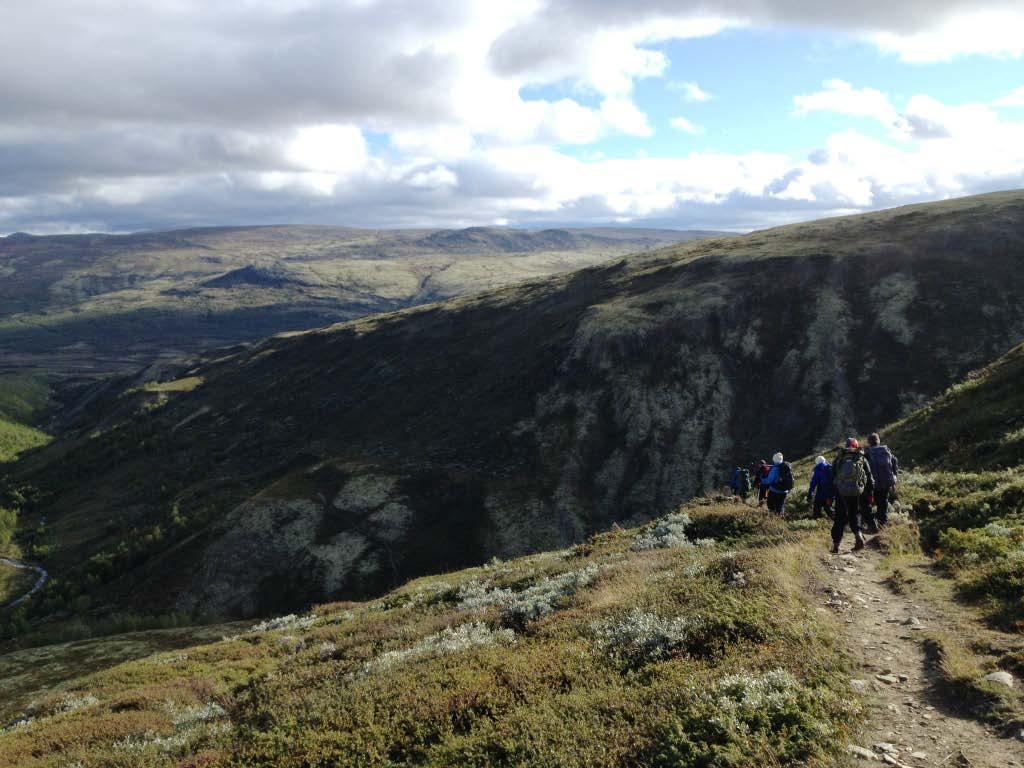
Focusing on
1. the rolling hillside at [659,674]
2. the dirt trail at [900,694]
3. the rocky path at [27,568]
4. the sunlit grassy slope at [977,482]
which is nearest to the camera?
the dirt trail at [900,694]

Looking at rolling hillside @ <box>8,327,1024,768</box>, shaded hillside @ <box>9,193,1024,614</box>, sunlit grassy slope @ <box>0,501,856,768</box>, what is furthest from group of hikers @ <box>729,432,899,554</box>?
shaded hillside @ <box>9,193,1024,614</box>

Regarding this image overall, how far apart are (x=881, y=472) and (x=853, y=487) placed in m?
2.72

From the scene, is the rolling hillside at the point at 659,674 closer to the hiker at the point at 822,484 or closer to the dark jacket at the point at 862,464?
the hiker at the point at 822,484

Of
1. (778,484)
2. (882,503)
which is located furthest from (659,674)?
(778,484)

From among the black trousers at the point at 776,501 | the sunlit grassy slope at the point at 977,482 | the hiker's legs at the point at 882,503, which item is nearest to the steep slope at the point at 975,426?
the sunlit grassy slope at the point at 977,482

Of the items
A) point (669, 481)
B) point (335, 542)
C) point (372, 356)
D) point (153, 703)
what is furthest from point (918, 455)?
point (372, 356)

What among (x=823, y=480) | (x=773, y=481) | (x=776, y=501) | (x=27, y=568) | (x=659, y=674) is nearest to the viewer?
(x=659, y=674)

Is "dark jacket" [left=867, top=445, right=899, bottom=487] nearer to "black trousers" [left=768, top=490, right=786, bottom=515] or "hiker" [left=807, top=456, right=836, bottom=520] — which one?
"hiker" [left=807, top=456, right=836, bottom=520]

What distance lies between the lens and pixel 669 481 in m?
74.4

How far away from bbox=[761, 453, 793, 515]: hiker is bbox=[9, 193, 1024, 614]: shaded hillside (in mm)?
45354

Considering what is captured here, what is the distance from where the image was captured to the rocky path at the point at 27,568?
7506cm

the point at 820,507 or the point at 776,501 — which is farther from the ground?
the point at 820,507

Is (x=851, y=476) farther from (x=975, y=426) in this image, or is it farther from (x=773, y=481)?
(x=975, y=426)

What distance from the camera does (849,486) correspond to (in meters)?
18.0
